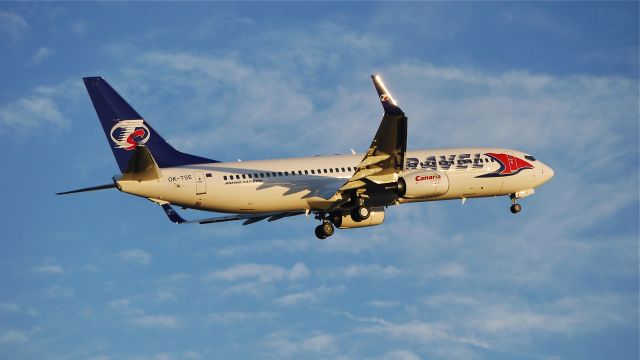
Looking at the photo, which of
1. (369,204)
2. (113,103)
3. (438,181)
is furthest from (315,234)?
(113,103)

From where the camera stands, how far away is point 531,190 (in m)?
62.3

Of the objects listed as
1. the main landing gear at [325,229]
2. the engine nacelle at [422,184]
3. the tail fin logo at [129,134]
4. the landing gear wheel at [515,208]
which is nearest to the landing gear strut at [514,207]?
the landing gear wheel at [515,208]

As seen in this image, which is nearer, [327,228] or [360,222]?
[360,222]

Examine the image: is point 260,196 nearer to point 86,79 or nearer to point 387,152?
point 387,152

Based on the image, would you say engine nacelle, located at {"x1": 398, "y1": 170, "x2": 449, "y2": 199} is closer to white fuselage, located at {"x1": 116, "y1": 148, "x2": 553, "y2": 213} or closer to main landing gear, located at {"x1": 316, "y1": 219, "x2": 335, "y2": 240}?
white fuselage, located at {"x1": 116, "y1": 148, "x2": 553, "y2": 213}

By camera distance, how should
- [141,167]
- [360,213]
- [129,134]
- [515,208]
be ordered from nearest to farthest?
[141,167] → [129,134] → [360,213] → [515,208]

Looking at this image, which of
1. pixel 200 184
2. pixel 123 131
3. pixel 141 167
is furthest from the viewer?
pixel 123 131

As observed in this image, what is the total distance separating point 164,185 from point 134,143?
4.02 m

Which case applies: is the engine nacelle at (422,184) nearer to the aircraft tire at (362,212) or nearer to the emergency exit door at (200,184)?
the aircraft tire at (362,212)

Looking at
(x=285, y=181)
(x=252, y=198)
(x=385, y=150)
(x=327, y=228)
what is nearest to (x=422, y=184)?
(x=385, y=150)

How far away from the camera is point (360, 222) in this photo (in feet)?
186

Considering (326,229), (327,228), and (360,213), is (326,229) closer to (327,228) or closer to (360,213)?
(327,228)

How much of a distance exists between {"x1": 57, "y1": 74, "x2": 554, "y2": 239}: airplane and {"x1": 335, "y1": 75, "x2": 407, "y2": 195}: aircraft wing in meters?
0.05

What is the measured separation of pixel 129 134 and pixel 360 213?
12919 millimetres
